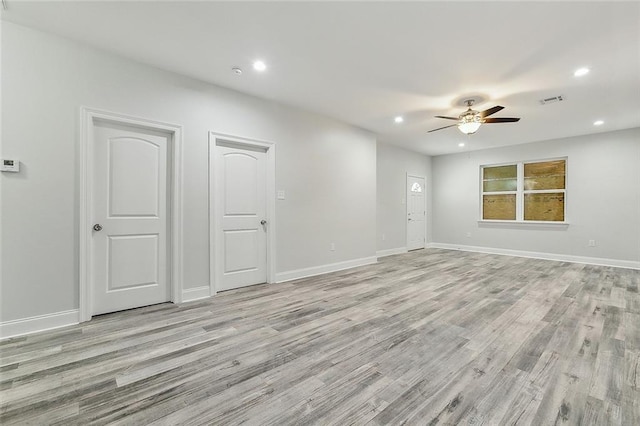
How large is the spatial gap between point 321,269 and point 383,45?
3.41m

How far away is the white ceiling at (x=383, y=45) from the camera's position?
2.26 metres

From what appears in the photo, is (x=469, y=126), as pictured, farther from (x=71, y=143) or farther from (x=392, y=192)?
(x=71, y=143)

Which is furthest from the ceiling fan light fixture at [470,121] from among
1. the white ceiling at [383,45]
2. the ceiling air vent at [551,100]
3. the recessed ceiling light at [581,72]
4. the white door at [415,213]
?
the white door at [415,213]

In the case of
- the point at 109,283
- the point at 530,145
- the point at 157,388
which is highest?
the point at 530,145

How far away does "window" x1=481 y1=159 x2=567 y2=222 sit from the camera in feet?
20.8

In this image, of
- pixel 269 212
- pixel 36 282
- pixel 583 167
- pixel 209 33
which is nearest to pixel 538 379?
pixel 269 212

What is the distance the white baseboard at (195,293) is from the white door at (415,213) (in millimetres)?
5563

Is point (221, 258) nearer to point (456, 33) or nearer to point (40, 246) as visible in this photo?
point (40, 246)

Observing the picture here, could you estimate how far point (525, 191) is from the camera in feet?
22.3

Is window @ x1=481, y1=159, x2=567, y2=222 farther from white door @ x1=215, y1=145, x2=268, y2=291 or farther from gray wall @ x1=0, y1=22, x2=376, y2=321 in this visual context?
white door @ x1=215, y1=145, x2=268, y2=291

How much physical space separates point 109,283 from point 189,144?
1.79 metres

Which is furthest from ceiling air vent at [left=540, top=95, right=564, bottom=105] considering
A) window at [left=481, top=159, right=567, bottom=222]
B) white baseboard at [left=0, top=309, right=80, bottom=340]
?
white baseboard at [left=0, top=309, right=80, bottom=340]

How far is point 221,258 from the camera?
372 cm

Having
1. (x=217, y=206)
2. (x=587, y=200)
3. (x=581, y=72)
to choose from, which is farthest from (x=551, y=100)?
(x=217, y=206)
